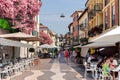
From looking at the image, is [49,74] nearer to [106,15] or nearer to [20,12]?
[20,12]

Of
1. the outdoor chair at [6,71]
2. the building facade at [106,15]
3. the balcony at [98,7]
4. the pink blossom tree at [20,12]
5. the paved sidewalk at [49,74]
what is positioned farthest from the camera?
the balcony at [98,7]

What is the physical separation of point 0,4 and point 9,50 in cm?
686

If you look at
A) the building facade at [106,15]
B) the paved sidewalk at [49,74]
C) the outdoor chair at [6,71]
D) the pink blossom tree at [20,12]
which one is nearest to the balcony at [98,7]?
the building facade at [106,15]

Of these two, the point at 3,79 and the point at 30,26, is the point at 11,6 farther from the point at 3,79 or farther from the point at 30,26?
the point at 3,79

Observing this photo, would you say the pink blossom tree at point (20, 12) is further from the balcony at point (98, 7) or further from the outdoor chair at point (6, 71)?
the outdoor chair at point (6, 71)

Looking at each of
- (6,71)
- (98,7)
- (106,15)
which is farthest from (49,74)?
(98,7)

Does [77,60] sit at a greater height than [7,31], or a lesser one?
lesser

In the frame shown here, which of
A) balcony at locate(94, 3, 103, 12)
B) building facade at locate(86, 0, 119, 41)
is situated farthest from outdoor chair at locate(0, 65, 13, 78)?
balcony at locate(94, 3, 103, 12)

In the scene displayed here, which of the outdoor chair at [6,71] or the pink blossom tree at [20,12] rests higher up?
the pink blossom tree at [20,12]

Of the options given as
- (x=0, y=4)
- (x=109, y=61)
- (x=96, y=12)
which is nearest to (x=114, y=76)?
(x=109, y=61)

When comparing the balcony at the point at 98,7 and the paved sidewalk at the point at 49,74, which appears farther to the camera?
the balcony at the point at 98,7

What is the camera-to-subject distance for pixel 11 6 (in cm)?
3341

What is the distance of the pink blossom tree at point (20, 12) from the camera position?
107ft

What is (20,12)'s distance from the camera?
37.9 meters
